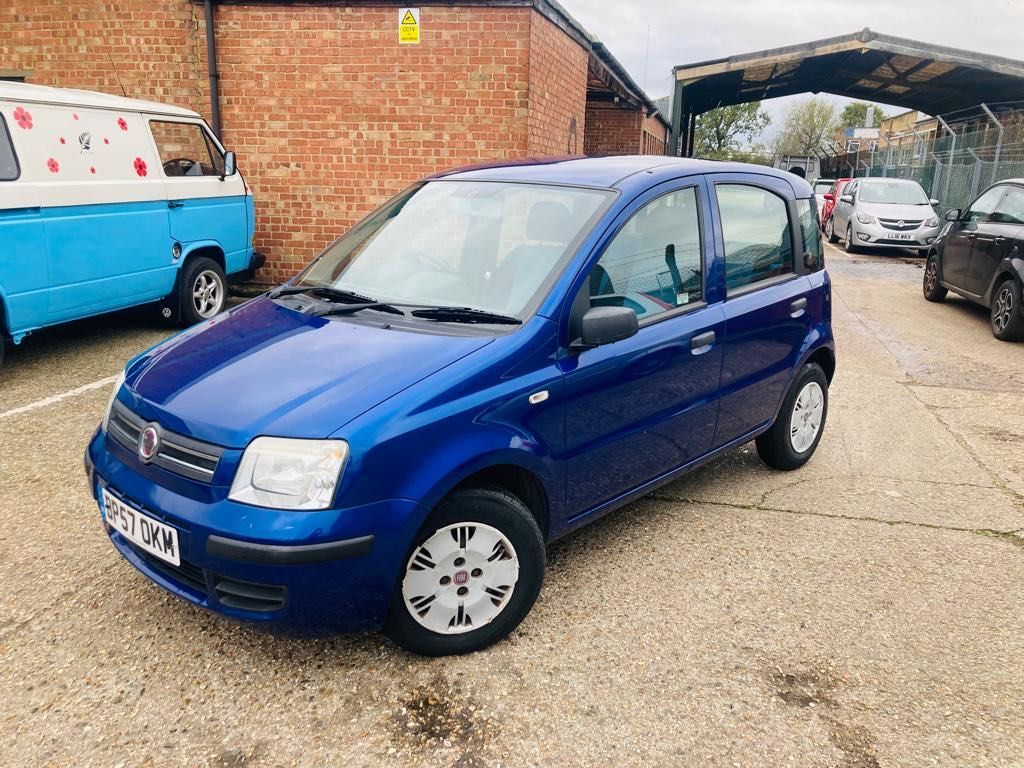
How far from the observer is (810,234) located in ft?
15.1

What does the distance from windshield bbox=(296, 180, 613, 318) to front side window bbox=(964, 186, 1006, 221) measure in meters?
8.39

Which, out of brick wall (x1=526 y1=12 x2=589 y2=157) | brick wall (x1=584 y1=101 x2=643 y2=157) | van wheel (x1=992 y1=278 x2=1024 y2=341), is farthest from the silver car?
brick wall (x1=526 y1=12 x2=589 y2=157)

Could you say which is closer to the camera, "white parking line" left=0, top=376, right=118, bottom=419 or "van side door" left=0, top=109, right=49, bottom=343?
"white parking line" left=0, top=376, right=118, bottom=419

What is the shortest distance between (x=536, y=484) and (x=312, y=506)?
36.5 inches

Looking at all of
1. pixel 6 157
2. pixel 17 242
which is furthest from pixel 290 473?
pixel 6 157

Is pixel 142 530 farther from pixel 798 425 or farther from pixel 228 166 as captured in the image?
pixel 228 166

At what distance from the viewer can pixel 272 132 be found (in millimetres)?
9398

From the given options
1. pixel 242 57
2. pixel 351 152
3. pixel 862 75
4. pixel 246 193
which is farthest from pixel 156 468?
pixel 862 75

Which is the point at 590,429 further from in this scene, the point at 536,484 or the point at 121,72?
the point at 121,72

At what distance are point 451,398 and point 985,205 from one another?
9.68 m

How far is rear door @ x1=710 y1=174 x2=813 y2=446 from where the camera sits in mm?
3895

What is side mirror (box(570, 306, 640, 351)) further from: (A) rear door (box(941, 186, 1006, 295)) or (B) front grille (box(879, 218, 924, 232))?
(B) front grille (box(879, 218, 924, 232))

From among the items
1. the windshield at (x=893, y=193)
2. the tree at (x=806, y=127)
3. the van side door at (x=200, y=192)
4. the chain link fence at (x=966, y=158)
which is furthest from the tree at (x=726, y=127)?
the van side door at (x=200, y=192)

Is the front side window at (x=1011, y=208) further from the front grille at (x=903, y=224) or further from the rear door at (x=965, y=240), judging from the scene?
the front grille at (x=903, y=224)
